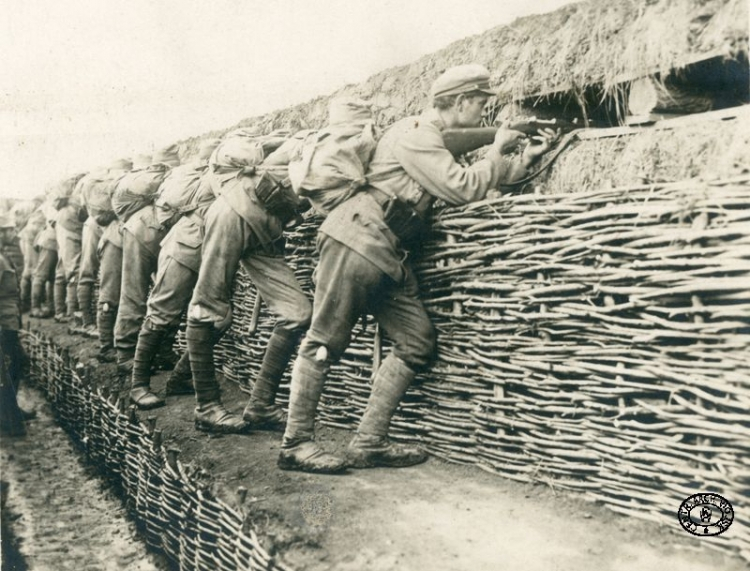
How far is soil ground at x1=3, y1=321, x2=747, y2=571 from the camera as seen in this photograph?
100 inches

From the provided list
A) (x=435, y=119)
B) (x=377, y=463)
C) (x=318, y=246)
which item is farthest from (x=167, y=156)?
(x=377, y=463)

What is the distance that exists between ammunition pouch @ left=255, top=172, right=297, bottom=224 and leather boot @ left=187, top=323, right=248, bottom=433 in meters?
0.86

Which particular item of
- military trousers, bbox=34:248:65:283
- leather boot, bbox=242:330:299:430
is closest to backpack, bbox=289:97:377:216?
leather boot, bbox=242:330:299:430

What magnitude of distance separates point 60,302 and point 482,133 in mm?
8258

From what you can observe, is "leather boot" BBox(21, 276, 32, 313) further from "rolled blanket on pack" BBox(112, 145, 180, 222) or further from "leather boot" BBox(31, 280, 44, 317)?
"rolled blanket on pack" BBox(112, 145, 180, 222)

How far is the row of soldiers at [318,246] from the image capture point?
343cm

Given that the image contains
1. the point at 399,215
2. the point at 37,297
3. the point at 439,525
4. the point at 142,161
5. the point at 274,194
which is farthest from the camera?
the point at 37,297

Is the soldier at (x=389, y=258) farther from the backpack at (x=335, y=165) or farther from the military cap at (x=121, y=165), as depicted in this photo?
the military cap at (x=121, y=165)

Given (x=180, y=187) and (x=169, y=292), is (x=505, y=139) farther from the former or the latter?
(x=180, y=187)

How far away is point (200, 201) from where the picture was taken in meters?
5.03

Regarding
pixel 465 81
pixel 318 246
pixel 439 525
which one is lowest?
pixel 439 525

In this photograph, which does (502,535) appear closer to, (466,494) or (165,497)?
(466,494)

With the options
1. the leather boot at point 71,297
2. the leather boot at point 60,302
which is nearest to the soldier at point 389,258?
the leather boot at point 71,297

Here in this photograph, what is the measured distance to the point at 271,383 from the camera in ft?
Answer: 14.2
